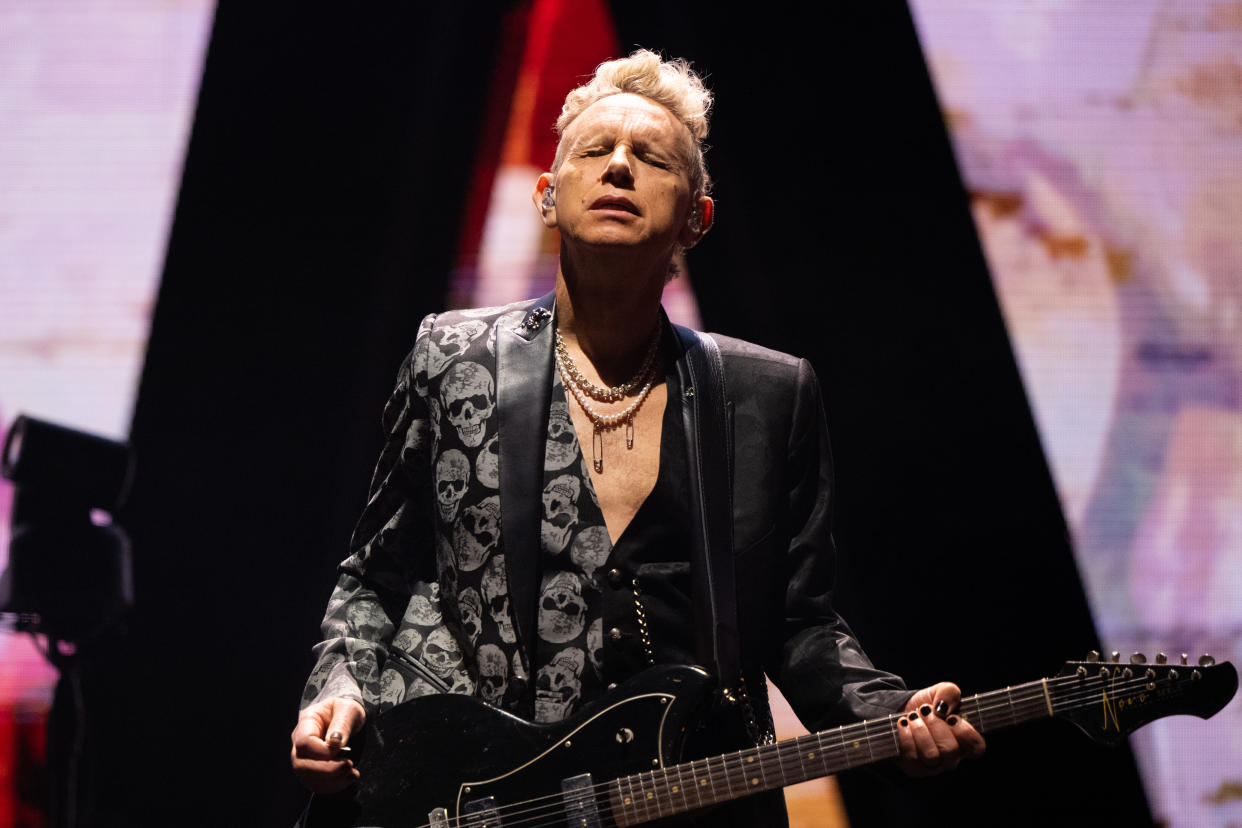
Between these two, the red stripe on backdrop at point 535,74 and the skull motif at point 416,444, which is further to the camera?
the red stripe on backdrop at point 535,74

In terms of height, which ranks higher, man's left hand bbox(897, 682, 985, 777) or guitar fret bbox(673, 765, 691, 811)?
man's left hand bbox(897, 682, 985, 777)

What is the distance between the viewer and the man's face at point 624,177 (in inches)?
88.0

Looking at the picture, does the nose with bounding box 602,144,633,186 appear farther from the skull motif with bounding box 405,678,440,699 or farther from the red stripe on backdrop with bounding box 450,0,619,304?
the red stripe on backdrop with bounding box 450,0,619,304

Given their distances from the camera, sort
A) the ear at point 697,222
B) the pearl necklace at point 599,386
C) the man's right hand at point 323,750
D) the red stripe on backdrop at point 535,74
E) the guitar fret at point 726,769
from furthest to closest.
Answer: the red stripe on backdrop at point 535,74
the ear at point 697,222
the pearl necklace at point 599,386
the guitar fret at point 726,769
the man's right hand at point 323,750

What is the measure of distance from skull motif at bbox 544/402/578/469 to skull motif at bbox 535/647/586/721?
14.5 inches

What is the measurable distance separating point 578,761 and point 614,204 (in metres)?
1.05

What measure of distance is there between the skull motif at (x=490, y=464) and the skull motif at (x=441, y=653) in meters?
0.30

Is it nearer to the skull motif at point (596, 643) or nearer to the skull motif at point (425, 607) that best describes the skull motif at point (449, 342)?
the skull motif at point (425, 607)

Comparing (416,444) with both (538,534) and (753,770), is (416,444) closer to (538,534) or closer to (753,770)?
(538,534)

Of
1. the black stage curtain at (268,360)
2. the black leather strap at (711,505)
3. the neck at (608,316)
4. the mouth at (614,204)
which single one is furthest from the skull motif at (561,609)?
the black stage curtain at (268,360)

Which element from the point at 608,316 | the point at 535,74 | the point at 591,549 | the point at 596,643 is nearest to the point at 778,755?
the point at 596,643

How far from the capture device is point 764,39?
3441 mm

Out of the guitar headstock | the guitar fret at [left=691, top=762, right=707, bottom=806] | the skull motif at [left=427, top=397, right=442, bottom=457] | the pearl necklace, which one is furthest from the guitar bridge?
the guitar headstock

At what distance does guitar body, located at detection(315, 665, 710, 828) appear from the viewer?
1944 millimetres
